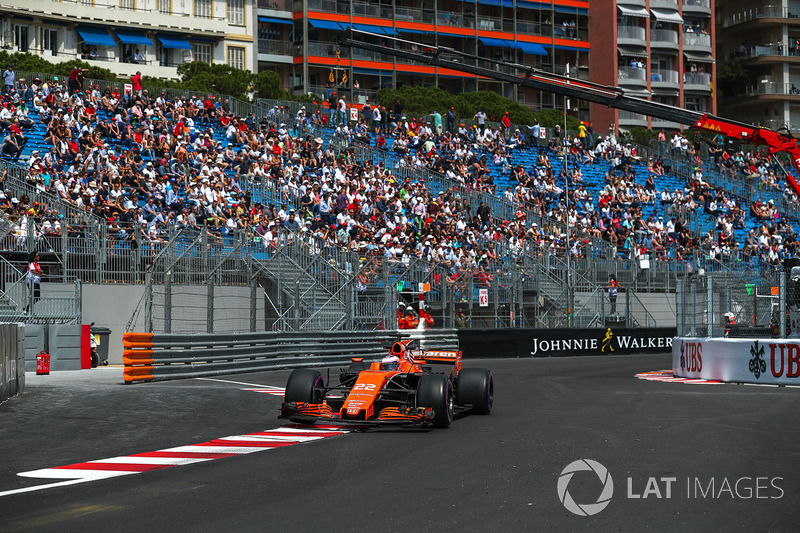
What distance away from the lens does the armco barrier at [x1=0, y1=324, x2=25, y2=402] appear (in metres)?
16.5

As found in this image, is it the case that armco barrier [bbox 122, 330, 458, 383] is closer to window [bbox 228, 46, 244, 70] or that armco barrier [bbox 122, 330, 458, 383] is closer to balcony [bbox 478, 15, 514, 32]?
window [bbox 228, 46, 244, 70]

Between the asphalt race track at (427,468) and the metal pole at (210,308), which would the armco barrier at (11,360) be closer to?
the asphalt race track at (427,468)

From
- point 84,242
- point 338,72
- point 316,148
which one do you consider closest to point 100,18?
point 338,72

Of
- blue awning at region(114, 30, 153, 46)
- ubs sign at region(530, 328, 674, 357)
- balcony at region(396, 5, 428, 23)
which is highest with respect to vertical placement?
balcony at region(396, 5, 428, 23)

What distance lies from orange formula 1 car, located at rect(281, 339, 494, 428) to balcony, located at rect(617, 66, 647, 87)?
2582 inches

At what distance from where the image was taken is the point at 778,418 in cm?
1416

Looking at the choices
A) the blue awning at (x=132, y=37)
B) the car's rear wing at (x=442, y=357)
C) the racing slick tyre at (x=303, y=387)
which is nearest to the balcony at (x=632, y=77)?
the blue awning at (x=132, y=37)

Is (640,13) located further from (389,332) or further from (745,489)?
(745,489)

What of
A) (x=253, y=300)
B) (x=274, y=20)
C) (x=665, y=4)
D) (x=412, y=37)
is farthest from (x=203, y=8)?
(x=253, y=300)

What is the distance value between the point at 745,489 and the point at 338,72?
5963 centimetres

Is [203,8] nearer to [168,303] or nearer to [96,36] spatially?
[96,36]

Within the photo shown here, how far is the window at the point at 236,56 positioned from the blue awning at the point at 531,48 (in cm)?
1861

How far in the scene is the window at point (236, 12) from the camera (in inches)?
2450

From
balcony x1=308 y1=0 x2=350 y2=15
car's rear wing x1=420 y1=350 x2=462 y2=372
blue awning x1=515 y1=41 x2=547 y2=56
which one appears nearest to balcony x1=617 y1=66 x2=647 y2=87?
blue awning x1=515 y1=41 x2=547 y2=56
